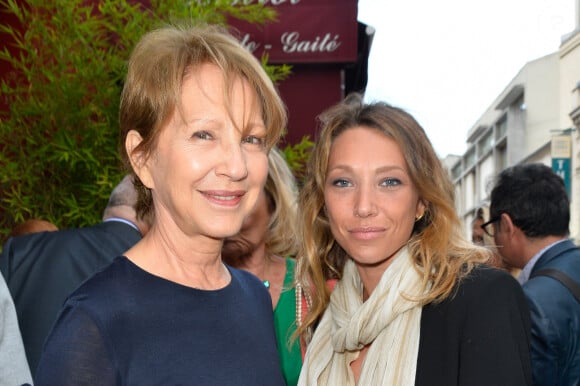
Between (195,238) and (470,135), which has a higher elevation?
(470,135)

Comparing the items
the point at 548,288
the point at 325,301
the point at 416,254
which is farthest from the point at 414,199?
the point at 548,288

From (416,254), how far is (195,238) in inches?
34.7

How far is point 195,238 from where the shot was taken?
1605 millimetres

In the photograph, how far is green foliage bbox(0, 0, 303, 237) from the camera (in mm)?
3879

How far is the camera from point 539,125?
152ft

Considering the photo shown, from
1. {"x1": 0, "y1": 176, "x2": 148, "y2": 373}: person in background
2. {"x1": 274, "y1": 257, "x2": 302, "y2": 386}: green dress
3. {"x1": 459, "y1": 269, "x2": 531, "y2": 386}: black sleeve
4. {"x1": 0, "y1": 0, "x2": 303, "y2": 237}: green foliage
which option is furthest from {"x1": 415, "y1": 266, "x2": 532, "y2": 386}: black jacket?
{"x1": 0, "y1": 0, "x2": 303, "y2": 237}: green foliage

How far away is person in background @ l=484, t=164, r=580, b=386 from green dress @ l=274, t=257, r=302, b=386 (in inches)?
42.6

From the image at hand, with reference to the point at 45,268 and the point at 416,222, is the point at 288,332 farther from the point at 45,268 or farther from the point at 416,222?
the point at 45,268

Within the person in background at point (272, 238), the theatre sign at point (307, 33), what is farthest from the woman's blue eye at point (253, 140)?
the theatre sign at point (307, 33)

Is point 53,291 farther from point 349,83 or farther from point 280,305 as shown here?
point 349,83

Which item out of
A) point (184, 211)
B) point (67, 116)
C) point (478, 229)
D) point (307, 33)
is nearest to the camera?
point (184, 211)

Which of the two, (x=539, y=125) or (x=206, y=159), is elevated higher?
(x=539, y=125)

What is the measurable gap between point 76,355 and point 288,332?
1.40 metres

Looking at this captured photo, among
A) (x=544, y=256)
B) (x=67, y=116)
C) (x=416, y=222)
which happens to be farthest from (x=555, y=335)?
(x=67, y=116)
